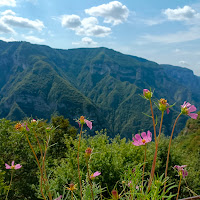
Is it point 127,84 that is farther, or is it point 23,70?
point 127,84

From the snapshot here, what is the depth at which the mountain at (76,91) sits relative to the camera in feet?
376

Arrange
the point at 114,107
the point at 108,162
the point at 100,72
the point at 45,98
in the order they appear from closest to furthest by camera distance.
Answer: the point at 108,162 → the point at 45,98 → the point at 114,107 → the point at 100,72

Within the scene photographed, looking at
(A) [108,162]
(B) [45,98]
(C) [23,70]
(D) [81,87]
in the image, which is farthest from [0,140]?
(D) [81,87]

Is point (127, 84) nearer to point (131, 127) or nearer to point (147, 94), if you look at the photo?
point (131, 127)

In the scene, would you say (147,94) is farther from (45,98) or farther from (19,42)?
(19,42)

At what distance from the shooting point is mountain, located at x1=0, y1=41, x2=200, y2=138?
115 m

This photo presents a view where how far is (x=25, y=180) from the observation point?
871cm

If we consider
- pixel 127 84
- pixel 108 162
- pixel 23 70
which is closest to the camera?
pixel 108 162

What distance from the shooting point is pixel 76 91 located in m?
118

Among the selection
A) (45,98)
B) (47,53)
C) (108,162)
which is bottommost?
(45,98)

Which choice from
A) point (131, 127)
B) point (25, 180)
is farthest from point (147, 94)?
point (131, 127)

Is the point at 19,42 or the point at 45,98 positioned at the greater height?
the point at 19,42

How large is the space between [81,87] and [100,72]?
2723 centimetres

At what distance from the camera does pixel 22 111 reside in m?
110
